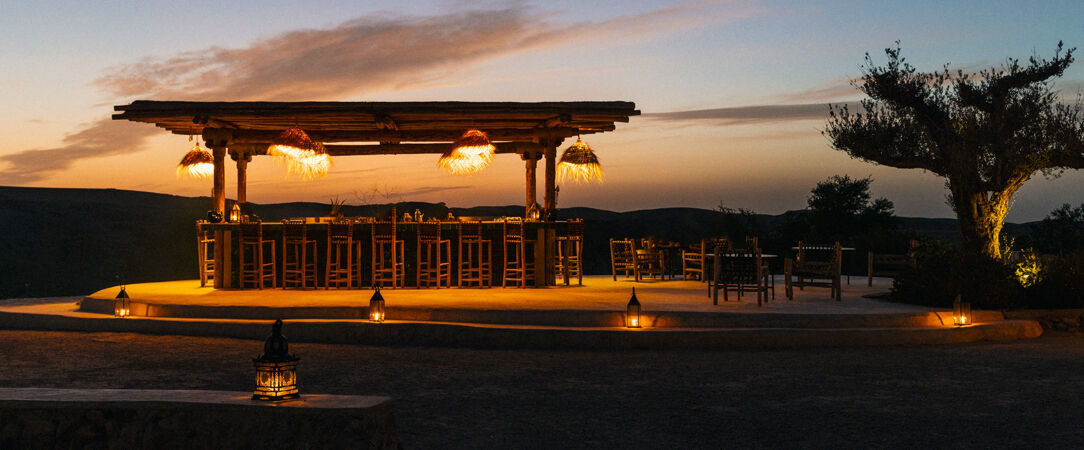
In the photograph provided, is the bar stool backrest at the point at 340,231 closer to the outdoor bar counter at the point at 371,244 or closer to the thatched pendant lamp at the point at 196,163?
the outdoor bar counter at the point at 371,244

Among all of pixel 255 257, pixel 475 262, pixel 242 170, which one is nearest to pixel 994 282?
pixel 475 262

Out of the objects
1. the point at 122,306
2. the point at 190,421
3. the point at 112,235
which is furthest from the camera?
the point at 112,235

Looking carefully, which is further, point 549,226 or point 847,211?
point 847,211

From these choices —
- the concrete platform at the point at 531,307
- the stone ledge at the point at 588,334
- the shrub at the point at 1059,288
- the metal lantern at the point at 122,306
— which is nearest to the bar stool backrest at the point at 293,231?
the concrete platform at the point at 531,307

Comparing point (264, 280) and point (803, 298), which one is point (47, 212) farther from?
point (803, 298)

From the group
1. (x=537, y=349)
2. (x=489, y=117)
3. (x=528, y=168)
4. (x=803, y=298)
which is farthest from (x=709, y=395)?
(x=528, y=168)

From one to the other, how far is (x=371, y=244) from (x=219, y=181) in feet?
9.50

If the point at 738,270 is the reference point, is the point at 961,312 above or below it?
below

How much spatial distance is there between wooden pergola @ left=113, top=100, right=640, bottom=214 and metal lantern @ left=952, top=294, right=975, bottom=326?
18.3 ft

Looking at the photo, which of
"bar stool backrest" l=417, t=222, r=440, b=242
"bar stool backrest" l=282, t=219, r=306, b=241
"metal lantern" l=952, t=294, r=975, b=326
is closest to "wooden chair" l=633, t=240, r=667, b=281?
"bar stool backrest" l=417, t=222, r=440, b=242

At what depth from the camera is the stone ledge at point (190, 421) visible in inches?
164

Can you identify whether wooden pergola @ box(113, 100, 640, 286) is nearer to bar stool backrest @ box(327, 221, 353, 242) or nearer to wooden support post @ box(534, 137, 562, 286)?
wooden support post @ box(534, 137, 562, 286)

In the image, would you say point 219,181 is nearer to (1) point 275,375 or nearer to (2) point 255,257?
(2) point 255,257

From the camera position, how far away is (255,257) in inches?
532
